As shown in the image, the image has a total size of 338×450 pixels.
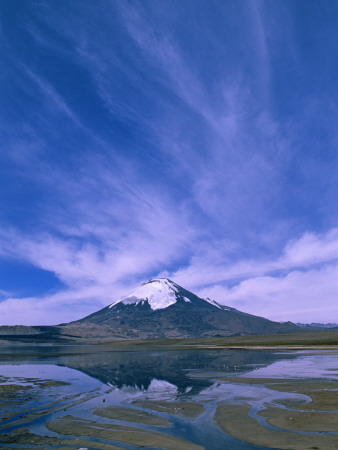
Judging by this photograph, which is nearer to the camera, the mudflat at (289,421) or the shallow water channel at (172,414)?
the mudflat at (289,421)

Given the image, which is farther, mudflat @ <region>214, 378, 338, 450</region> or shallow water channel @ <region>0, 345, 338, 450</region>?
shallow water channel @ <region>0, 345, 338, 450</region>

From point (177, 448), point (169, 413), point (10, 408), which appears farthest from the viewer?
point (10, 408)

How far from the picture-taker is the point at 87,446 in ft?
50.1

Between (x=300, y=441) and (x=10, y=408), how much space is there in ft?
66.9

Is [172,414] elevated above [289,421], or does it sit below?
below

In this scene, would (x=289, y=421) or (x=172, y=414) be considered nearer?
(x=289, y=421)

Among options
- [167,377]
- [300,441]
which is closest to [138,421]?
[300,441]

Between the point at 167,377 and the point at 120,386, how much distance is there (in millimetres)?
7960

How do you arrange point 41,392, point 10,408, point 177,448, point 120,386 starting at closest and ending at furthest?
point 177,448 → point 10,408 → point 41,392 → point 120,386

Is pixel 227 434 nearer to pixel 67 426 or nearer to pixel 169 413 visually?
pixel 169 413

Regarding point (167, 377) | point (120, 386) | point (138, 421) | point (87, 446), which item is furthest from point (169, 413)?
point (167, 377)

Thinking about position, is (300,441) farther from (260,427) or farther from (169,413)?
(169,413)

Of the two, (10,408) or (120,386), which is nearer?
(10,408)

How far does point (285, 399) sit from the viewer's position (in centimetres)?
2505
